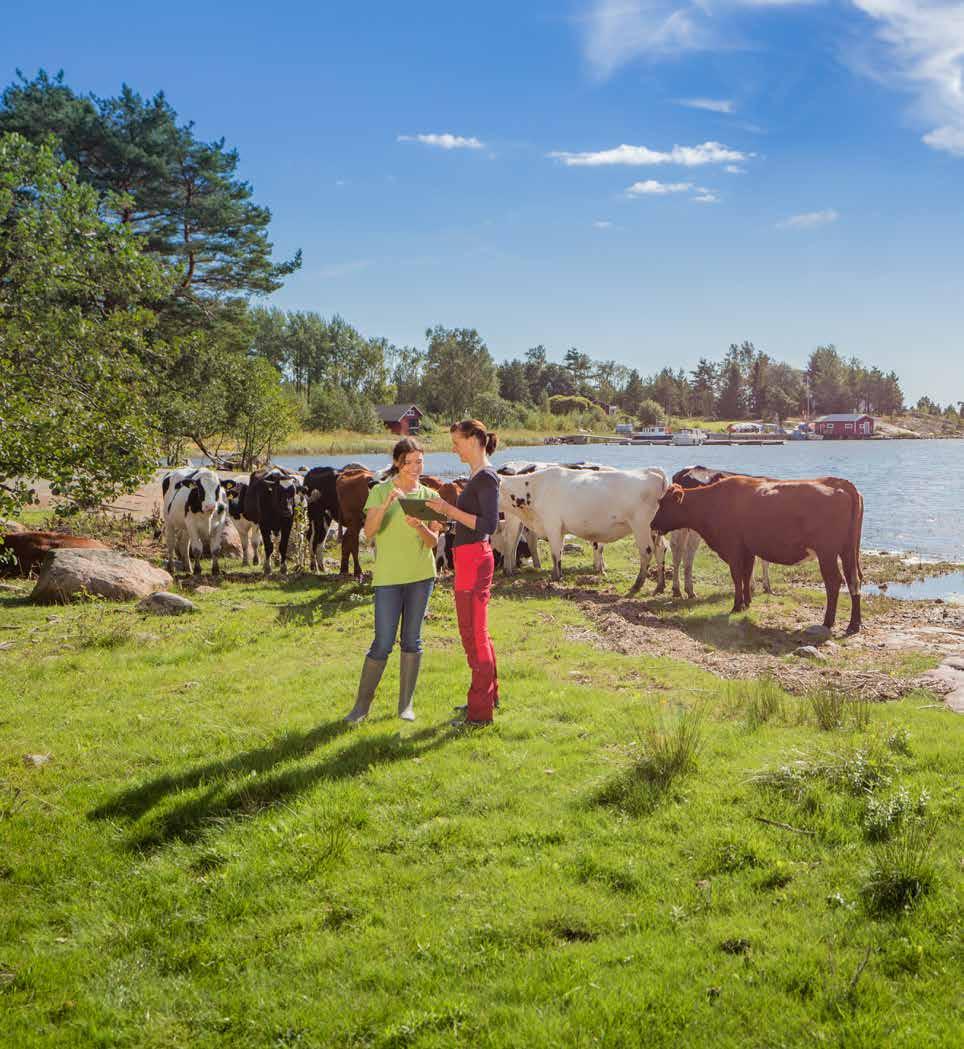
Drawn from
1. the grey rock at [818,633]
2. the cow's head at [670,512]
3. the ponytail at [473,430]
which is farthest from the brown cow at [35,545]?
the grey rock at [818,633]

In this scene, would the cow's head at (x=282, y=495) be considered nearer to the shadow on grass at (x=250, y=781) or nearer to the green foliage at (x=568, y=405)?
the shadow on grass at (x=250, y=781)

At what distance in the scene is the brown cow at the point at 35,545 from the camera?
1459 cm

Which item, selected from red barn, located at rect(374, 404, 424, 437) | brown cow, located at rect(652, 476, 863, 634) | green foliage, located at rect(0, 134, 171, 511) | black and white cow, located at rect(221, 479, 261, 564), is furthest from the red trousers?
red barn, located at rect(374, 404, 424, 437)

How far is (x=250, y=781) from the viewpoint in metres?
6.05

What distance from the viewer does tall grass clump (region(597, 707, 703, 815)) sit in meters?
5.59

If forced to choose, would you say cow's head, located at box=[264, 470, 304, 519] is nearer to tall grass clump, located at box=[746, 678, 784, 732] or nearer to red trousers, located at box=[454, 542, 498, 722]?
red trousers, located at box=[454, 542, 498, 722]

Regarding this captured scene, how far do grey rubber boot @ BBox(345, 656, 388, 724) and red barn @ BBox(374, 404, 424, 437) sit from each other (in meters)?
90.4

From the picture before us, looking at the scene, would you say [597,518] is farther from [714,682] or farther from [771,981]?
[771,981]

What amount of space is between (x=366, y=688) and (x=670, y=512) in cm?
840

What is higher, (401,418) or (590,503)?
(401,418)

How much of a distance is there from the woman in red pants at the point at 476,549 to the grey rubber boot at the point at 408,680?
475 millimetres

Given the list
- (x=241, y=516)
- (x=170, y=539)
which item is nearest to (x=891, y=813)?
(x=170, y=539)

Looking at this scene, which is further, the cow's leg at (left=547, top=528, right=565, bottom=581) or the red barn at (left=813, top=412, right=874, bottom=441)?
the red barn at (left=813, top=412, right=874, bottom=441)

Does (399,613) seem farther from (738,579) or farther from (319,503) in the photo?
(319,503)
